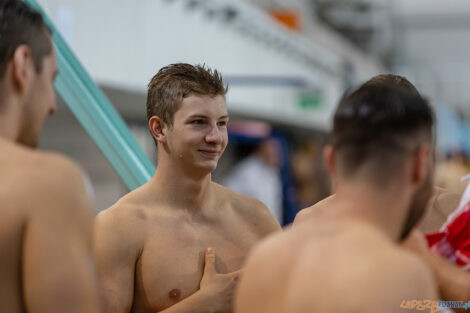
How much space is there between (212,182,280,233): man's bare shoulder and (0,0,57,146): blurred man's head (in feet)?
3.97

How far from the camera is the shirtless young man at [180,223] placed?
8.28 ft

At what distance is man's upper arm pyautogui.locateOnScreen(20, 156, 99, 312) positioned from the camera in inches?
64.1

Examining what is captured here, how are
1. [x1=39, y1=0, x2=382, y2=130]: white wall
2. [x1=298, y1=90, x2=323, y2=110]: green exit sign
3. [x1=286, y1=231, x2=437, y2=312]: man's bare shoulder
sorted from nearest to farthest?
[x1=286, y1=231, x2=437, y2=312]: man's bare shoulder
[x1=39, y1=0, x2=382, y2=130]: white wall
[x1=298, y1=90, x2=323, y2=110]: green exit sign

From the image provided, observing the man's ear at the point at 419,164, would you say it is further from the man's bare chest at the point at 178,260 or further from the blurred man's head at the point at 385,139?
the man's bare chest at the point at 178,260

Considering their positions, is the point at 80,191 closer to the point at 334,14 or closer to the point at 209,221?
the point at 209,221

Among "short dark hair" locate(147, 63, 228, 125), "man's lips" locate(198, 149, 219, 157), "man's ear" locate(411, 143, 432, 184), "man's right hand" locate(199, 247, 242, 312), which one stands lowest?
"man's right hand" locate(199, 247, 242, 312)

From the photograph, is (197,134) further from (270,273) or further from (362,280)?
(362,280)

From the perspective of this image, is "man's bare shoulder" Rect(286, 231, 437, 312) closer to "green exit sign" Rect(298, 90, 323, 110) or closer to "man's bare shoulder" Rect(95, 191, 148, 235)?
"man's bare shoulder" Rect(95, 191, 148, 235)

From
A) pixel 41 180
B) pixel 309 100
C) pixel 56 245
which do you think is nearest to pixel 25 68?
pixel 41 180

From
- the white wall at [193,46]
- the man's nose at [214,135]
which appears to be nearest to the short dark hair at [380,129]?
the man's nose at [214,135]

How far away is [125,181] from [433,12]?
18191 millimetres

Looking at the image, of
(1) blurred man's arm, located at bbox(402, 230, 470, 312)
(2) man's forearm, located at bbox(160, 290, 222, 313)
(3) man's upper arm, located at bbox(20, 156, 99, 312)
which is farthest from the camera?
(2) man's forearm, located at bbox(160, 290, 222, 313)

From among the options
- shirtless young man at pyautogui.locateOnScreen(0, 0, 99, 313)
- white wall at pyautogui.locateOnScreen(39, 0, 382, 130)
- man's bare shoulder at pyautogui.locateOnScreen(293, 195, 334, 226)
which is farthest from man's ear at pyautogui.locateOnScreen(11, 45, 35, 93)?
white wall at pyautogui.locateOnScreen(39, 0, 382, 130)

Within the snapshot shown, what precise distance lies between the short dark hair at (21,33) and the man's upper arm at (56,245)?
28 centimetres
